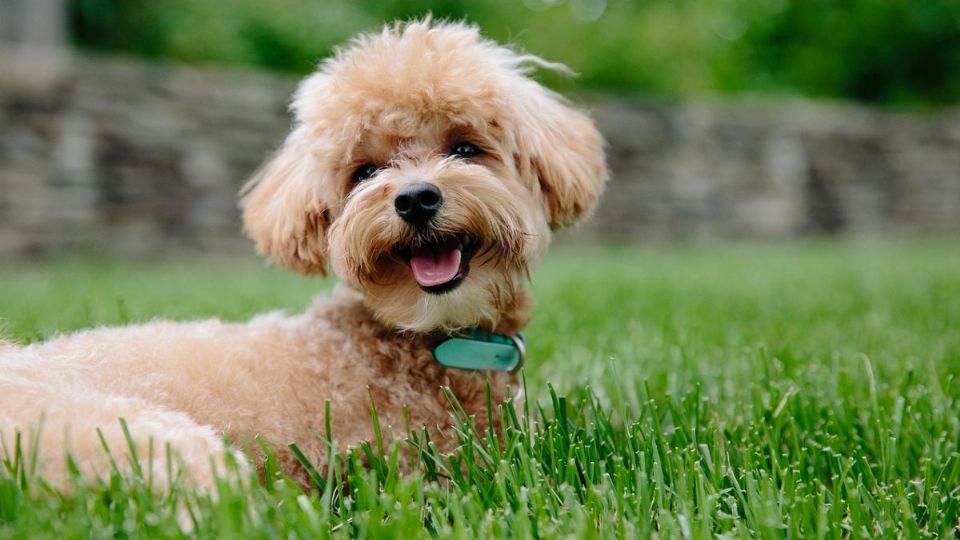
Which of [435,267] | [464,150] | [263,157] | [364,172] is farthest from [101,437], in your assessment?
[263,157]

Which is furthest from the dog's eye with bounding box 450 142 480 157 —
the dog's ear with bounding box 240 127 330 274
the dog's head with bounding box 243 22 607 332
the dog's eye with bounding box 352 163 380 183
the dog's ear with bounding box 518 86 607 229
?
the dog's ear with bounding box 240 127 330 274

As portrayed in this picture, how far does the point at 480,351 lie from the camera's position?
273 cm

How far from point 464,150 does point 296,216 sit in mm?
591

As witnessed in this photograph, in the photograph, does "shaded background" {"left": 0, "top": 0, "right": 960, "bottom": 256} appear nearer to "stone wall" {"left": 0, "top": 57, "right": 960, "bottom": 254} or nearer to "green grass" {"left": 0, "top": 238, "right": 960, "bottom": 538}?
"stone wall" {"left": 0, "top": 57, "right": 960, "bottom": 254}

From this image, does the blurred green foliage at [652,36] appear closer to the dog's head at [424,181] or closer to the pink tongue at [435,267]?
the dog's head at [424,181]

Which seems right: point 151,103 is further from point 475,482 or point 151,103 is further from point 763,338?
point 475,482

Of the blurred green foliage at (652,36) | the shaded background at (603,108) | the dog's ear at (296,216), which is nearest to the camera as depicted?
the dog's ear at (296,216)

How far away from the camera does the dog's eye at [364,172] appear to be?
9.39 ft

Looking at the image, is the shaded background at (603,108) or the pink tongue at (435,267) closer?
the pink tongue at (435,267)

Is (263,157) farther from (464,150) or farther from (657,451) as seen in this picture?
(657,451)

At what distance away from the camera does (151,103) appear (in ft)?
31.7

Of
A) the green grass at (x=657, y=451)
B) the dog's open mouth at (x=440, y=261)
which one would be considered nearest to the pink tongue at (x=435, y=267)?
the dog's open mouth at (x=440, y=261)

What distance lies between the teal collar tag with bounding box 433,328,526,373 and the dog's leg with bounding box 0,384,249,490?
79 cm

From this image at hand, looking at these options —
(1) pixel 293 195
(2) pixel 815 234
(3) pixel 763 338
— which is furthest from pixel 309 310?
(2) pixel 815 234
